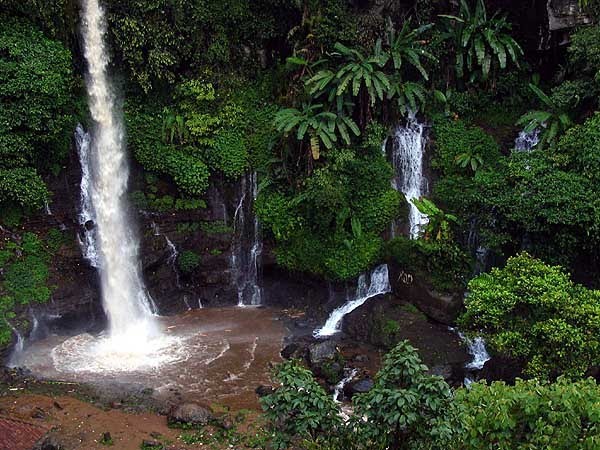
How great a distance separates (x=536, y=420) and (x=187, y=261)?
45.3 feet

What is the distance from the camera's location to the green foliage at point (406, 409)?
21.4 ft

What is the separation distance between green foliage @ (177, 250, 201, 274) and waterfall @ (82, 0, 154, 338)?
130cm

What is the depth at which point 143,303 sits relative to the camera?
18.8m

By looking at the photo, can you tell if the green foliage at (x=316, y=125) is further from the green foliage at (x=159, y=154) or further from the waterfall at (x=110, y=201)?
the waterfall at (x=110, y=201)

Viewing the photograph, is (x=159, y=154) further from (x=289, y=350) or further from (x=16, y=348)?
(x=289, y=350)

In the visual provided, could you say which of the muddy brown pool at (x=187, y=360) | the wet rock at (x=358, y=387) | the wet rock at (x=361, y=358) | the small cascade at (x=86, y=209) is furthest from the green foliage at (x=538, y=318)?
the small cascade at (x=86, y=209)

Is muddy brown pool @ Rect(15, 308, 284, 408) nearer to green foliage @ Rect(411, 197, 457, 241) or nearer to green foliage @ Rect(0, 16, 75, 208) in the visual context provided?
green foliage @ Rect(0, 16, 75, 208)

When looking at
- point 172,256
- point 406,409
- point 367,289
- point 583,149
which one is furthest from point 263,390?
point 583,149

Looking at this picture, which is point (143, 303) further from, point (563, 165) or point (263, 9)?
point (563, 165)

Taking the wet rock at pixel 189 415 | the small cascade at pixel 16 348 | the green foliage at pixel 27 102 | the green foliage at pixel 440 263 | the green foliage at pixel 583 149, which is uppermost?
the green foliage at pixel 27 102

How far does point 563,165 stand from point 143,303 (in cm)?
1242

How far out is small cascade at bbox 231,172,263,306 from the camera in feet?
64.1

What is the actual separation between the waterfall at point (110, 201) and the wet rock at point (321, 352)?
199 inches

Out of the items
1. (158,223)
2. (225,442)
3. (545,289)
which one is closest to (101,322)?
(158,223)
